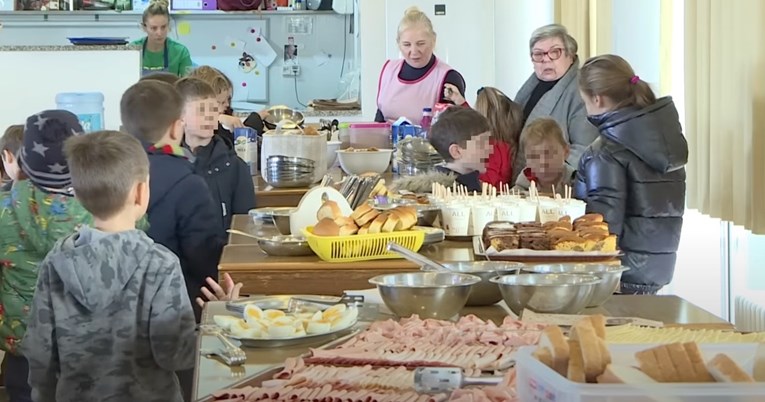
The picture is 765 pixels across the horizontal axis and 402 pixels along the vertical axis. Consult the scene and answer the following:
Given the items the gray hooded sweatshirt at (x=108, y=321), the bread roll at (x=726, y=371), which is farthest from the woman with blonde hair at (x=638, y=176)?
the bread roll at (x=726, y=371)

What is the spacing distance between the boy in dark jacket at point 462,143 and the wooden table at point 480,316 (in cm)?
171

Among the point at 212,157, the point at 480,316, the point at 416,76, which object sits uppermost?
the point at 416,76

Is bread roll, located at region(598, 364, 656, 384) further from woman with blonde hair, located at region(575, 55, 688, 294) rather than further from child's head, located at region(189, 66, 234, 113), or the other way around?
child's head, located at region(189, 66, 234, 113)

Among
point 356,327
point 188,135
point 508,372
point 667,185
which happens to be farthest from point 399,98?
point 508,372

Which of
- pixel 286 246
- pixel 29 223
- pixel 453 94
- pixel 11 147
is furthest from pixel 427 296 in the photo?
pixel 453 94

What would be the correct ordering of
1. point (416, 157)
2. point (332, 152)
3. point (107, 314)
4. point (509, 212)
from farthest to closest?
point (332, 152)
point (416, 157)
point (509, 212)
point (107, 314)

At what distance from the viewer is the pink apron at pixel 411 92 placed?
5.88 metres

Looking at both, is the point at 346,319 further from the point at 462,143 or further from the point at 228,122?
the point at 228,122

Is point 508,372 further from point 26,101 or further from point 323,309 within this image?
point 26,101

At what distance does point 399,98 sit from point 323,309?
4155 millimetres

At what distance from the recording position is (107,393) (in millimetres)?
2281

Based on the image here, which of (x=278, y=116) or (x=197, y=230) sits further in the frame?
(x=278, y=116)

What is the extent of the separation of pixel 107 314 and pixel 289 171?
2.06 metres

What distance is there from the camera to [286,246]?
262 centimetres
